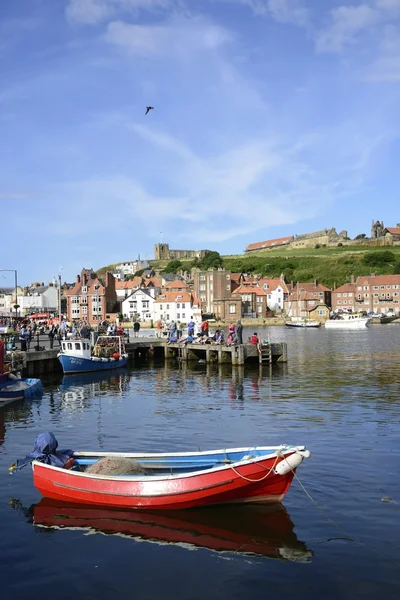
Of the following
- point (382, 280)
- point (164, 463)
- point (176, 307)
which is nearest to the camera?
point (164, 463)

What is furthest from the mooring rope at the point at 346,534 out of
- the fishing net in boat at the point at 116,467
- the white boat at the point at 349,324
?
the white boat at the point at 349,324

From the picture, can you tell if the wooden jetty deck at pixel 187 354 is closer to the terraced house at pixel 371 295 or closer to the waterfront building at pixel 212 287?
the waterfront building at pixel 212 287

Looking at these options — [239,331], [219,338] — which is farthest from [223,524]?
[219,338]

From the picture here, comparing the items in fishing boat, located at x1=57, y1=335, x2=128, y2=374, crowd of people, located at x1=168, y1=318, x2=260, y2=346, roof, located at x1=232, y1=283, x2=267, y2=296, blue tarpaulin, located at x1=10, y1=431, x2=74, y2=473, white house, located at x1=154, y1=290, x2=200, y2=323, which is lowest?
blue tarpaulin, located at x1=10, y1=431, x2=74, y2=473

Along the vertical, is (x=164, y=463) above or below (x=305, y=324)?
below

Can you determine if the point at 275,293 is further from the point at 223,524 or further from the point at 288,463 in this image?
the point at 223,524

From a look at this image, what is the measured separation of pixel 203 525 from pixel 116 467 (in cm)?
304

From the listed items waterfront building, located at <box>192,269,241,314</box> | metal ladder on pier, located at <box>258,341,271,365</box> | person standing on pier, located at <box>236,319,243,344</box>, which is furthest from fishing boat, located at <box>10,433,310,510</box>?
waterfront building, located at <box>192,269,241,314</box>

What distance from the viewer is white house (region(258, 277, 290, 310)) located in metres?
186

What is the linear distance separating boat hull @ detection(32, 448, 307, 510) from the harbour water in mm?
359

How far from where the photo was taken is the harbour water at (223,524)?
1190 centimetres

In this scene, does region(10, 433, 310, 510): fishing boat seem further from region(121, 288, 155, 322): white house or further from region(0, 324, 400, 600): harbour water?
region(121, 288, 155, 322): white house

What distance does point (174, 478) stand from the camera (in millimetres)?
15234

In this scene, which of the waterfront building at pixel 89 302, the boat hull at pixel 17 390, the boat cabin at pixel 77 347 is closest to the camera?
the boat hull at pixel 17 390
